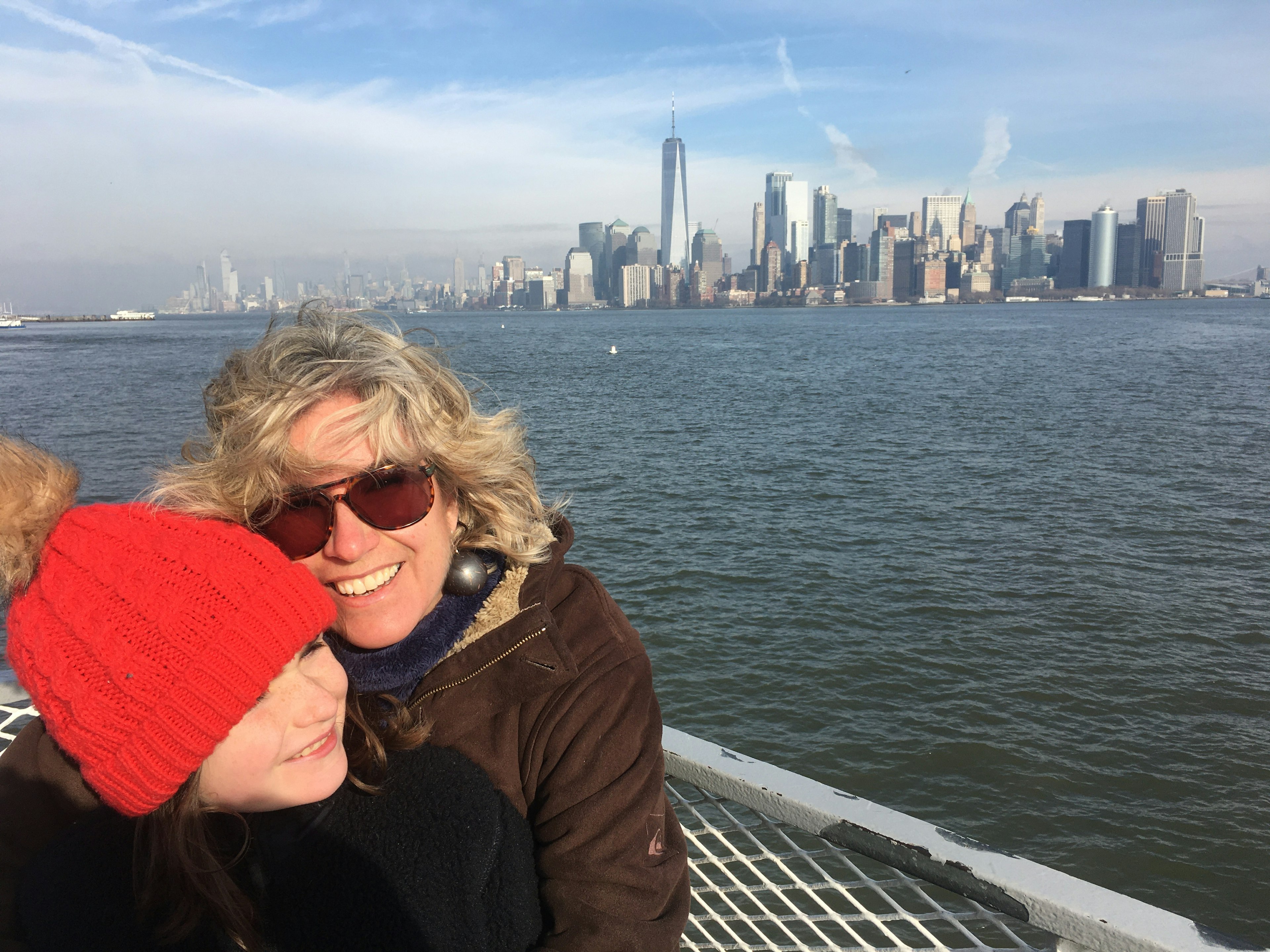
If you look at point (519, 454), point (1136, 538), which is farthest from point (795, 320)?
point (519, 454)

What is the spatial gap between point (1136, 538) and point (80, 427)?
2892 cm

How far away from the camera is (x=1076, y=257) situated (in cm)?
18688

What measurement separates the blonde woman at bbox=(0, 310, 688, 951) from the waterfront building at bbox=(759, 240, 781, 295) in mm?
197732

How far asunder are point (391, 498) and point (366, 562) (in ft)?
0.49

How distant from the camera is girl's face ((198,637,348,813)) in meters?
1.40

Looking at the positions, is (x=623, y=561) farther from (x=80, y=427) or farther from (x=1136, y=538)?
(x=80, y=427)

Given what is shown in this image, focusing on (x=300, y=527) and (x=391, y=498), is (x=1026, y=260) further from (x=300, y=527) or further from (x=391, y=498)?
(x=300, y=527)

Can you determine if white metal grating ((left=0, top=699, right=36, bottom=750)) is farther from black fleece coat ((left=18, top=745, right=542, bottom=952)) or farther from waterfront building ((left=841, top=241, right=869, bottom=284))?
waterfront building ((left=841, top=241, right=869, bottom=284))

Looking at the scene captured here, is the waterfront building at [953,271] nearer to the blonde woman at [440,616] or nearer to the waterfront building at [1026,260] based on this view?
the waterfront building at [1026,260]

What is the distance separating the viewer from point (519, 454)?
2146 millimetres

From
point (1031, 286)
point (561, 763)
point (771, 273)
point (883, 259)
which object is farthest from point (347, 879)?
point (1031, 286)

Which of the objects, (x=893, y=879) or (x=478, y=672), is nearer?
(x=478, y=672)

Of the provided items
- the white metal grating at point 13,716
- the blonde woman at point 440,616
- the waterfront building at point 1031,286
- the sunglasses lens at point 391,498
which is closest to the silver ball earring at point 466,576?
the blonde woman at point 440,616

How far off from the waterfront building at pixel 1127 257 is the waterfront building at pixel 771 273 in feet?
230
